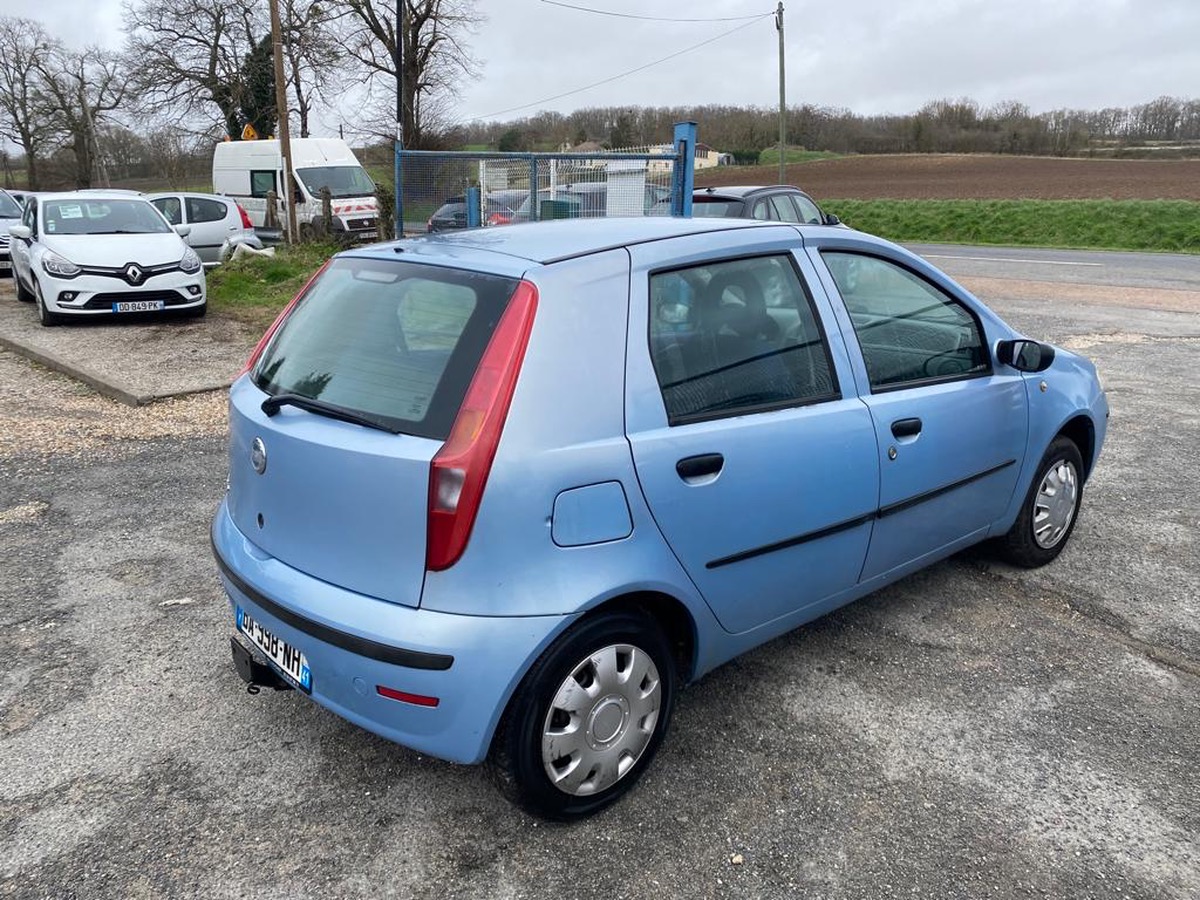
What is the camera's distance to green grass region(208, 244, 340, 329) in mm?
11734

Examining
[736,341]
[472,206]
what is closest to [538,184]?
[472,206]

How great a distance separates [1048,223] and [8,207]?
26290 millimetres

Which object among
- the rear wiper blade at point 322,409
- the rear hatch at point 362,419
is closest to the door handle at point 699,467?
the rear hatch at point 362,419

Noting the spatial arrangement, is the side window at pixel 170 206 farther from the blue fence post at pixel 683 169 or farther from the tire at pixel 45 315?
the blue fence post at pixel 683 169

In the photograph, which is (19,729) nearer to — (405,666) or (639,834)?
(405,666)

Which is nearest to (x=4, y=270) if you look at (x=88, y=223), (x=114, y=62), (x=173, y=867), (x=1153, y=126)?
(x=88, y=223)

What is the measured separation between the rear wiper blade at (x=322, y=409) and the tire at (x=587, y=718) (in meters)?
0.75

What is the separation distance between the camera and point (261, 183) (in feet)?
74.4

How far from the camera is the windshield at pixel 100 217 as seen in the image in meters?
11.1

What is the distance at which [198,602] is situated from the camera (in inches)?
155

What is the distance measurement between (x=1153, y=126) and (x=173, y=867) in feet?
228

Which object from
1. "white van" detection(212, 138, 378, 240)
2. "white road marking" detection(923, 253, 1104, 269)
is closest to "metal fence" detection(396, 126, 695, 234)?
"white van" detection(212, 138, 378, 240)

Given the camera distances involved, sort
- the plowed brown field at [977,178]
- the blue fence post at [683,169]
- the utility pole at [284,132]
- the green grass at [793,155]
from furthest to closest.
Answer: the green grass at [793,155], the plowed brown field at [977,178], the utility pole at [284,132], the blue fence post at [683,169]

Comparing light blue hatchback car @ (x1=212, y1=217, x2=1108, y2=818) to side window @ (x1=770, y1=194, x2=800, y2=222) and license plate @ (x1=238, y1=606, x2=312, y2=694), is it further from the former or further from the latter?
side window @ (x1=770, y1=194, x2=800, y2=222)
